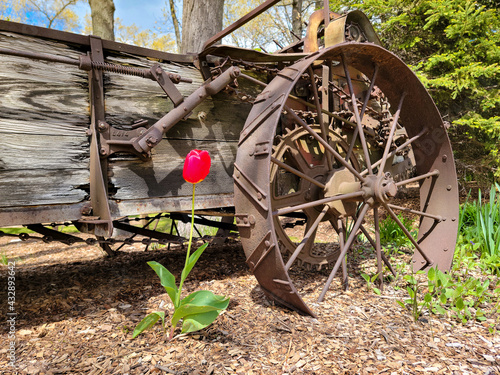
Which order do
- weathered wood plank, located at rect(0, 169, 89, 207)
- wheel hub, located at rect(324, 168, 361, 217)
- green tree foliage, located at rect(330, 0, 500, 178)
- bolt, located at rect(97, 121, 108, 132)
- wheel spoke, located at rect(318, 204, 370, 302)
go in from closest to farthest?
weathered wood plank, located at rect(0, 169, 89, 207), bolt, located at rect(97, 121, 108, 132), wheel spoke, located at rect(318, 204, 370, 302), wheel hub, located at rect(324, 168, 361, 217), green tree foliage, located at rect(330, 0, 500, 178)

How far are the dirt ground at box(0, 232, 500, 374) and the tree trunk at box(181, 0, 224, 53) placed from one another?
3333 millimetres

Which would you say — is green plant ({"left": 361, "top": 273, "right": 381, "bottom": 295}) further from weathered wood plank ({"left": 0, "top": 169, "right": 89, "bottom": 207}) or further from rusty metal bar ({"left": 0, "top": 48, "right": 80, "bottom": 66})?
rusty metal bar ({"left": 0, "top": 48, "right": 80, "bottom": 66})

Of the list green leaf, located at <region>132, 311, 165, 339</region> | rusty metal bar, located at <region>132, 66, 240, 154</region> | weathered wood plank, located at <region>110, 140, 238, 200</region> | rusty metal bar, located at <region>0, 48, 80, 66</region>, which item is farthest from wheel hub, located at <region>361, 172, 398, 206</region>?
rusty metal bar, located at <region>0, 48, 80, 66</region>

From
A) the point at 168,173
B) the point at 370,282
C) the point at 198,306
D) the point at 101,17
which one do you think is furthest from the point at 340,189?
the point at 101,17

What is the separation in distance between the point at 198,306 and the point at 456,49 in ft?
20.6

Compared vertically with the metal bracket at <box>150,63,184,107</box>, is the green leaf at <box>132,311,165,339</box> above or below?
below

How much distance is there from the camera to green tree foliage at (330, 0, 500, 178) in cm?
532

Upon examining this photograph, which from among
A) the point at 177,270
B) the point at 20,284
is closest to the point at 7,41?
A: the point at 20,284

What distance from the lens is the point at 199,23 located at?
193 inches

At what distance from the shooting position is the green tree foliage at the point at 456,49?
532 cm

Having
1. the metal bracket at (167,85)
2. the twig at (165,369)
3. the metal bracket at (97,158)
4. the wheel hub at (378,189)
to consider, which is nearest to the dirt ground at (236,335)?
the twig at (165,369)

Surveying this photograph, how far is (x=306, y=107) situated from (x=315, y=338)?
2.16 meters

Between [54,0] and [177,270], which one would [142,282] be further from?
[54,0]

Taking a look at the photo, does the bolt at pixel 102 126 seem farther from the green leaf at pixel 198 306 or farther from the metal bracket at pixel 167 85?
the green leaf at pixel 198 306
